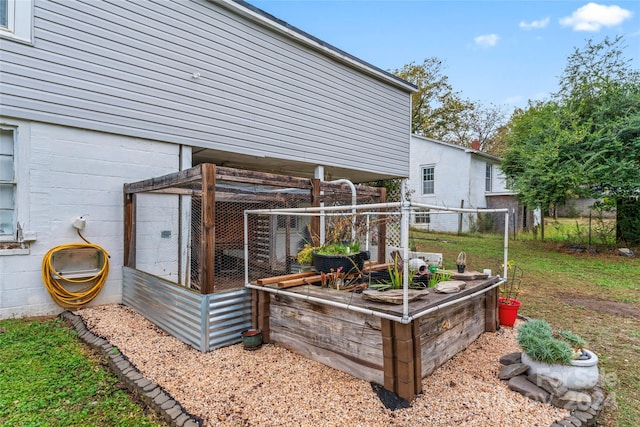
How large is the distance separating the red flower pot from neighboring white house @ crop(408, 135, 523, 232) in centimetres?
1066

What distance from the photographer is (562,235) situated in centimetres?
1159

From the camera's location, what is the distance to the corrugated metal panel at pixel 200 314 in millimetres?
2953

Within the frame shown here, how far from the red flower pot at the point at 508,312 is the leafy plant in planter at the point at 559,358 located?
1203mm

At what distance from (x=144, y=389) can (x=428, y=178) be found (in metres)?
15.8

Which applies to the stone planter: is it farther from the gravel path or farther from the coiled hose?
the coiled hose

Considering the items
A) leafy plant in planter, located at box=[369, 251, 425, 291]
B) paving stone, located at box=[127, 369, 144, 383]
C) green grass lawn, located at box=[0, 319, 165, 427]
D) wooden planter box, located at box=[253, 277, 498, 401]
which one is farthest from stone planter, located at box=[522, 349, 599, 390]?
paving stone, located at box=[127, 369, 144, 383]

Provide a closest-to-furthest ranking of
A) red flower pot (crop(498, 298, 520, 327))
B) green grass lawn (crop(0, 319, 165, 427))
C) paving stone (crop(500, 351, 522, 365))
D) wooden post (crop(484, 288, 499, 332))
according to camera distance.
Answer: green grass lawn (crop(0, 319, 165, 427)) → paving stone (crop(500, 351, 522, 365)) → wooden post (crop(484, 288, 499, 332)) → red flower pot (crop(498, 298, 520, 327))

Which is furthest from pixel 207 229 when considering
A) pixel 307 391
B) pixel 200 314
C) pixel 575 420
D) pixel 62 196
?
pixel 575 420

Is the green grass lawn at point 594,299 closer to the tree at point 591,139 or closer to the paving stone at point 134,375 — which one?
the tree at point 591,139

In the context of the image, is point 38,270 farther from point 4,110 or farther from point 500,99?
point 500,99

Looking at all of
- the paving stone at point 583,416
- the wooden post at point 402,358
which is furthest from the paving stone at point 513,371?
the wooden post at point 402,358

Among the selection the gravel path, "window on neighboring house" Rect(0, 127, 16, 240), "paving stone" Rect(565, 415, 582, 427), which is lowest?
the gravel path

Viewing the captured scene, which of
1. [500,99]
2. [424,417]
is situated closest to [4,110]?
[424,417]

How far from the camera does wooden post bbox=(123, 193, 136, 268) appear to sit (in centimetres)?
452
